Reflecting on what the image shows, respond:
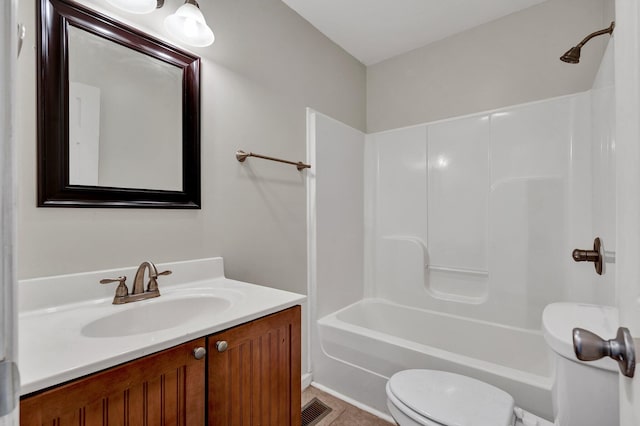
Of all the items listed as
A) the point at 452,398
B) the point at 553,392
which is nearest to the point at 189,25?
the point at 452,398

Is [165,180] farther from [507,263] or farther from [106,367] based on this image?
[507,263]

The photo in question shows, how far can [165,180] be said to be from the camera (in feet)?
4.19

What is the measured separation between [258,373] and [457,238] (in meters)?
1.75

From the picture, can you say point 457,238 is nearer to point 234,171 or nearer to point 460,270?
point 460,270

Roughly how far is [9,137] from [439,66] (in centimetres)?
257

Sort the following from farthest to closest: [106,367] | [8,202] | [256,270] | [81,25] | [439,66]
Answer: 1. [439,66]
2. [256,270]
3. [81,25]
4. [106,367]
5. [8,202]

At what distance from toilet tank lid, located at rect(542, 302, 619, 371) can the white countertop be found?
2.74ft

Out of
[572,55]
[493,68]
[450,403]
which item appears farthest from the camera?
[493,68]

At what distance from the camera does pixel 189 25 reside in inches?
48.0

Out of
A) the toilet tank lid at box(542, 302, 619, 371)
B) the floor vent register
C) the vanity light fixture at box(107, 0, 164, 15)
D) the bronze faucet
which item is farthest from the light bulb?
the floor vent register

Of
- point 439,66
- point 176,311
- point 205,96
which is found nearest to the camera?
point 176,311

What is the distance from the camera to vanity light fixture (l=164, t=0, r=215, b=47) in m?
1.19

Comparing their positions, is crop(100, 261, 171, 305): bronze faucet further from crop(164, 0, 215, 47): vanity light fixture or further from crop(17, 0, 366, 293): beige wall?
crop(164, 0, 215, 47): vanity light fixture

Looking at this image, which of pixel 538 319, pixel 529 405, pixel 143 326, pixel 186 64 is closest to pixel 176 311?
pixel 143 326
